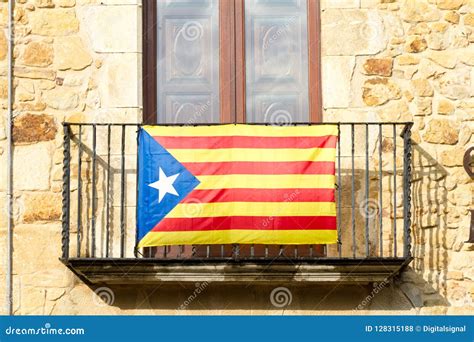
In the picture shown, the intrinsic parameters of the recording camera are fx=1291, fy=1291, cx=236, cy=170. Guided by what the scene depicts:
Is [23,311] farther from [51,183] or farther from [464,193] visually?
[464,193]

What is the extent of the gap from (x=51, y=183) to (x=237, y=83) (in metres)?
1.58

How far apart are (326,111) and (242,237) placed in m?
1.23

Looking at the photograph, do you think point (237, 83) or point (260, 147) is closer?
point (260, 147)

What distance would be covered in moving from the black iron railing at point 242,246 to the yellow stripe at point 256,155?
16 centimetres

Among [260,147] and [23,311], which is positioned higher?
[260,147]

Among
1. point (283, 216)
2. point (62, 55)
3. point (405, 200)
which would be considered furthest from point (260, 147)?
point (62, 55)

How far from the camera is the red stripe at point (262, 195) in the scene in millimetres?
8852

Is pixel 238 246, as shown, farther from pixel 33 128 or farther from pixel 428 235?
pixel 33 128

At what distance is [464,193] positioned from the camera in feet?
30.3

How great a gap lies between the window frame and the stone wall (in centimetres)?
17

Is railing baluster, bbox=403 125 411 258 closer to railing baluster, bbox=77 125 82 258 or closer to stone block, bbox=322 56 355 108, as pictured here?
stone block, bbox=322 56 355 108

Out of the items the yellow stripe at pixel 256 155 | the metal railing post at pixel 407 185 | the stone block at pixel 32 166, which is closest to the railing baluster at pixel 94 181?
the stone block at pixel 32 166

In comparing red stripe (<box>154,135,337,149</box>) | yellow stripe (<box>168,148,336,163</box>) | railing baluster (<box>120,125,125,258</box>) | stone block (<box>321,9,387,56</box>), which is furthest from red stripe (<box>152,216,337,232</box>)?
stone block (<box>321,9,387,56</box>)

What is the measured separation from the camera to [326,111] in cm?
938
